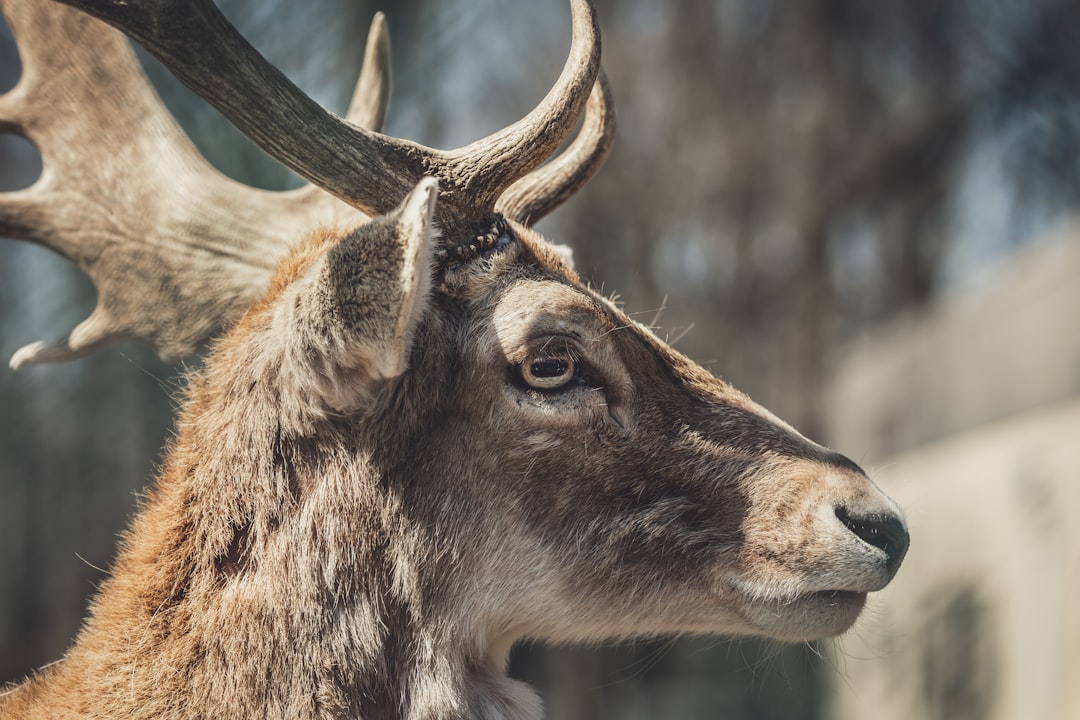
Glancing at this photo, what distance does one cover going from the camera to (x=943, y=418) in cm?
1059

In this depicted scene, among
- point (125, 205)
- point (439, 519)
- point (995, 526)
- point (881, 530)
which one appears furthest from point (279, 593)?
point (995, 526)

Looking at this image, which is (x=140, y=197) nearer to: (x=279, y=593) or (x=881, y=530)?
(x=279, y=593)

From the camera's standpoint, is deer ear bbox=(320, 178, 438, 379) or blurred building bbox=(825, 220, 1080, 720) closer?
deer ear bbox=(320, 178, 438, 379)

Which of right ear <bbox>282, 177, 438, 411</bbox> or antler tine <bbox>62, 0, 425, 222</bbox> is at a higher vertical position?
antler tine <bbox>62, 0, 425, 222</bbox>

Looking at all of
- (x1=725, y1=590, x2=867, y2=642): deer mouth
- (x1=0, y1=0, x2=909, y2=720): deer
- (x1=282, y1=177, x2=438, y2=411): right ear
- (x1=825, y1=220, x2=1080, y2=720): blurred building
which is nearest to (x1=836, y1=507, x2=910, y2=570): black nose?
(x1=0, y1=0, x2=909, y2=720): deer

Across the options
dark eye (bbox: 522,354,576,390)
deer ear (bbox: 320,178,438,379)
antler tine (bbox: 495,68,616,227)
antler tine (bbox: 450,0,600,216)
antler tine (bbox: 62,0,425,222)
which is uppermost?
antler tine (bbox: 495,68,616,227)

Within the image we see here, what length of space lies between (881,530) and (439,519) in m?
1.08

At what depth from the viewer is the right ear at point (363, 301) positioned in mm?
2137

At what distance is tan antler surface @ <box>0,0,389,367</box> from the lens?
129 inches

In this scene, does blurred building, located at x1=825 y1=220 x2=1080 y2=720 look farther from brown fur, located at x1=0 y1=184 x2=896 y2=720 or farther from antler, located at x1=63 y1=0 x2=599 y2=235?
antler, located at x1=63 y1=0 x2=599 y2=235

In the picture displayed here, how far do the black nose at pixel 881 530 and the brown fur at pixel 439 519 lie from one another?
28 millimetres

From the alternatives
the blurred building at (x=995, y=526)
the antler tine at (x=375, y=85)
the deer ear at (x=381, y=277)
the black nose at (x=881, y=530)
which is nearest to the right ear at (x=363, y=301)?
the deer ear at (x=381, y=277)

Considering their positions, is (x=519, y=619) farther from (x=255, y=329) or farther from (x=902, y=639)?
(x=902, y=639)

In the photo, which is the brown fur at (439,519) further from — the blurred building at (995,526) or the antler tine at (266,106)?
the blurred building at (995,526)
